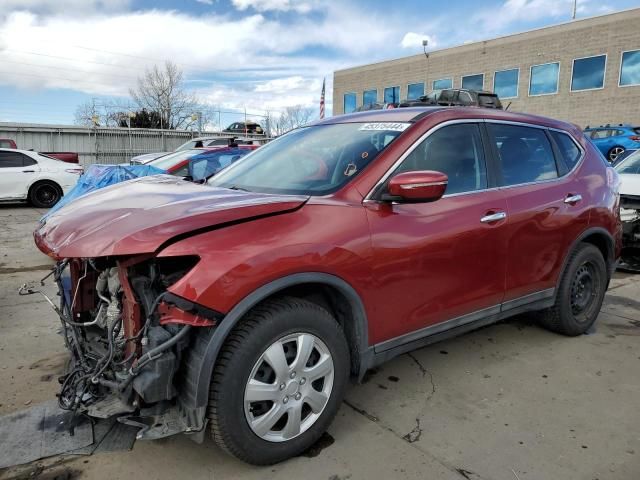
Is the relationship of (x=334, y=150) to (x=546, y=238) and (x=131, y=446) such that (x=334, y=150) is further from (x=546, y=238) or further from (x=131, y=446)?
(x=131, y=446)

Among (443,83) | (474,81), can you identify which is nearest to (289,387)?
(474,81)

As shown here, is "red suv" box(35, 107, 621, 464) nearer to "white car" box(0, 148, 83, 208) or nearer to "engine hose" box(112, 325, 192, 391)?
"engine hose" box(112, 325, 192, 391)

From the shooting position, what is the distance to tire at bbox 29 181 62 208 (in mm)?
12094

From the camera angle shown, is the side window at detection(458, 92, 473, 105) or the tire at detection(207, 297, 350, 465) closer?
the tire at detection(207, 297, 350, 465)

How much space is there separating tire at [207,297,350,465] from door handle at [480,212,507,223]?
1227mm

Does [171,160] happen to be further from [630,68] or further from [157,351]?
[630,68]

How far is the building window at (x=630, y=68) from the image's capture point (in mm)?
23656

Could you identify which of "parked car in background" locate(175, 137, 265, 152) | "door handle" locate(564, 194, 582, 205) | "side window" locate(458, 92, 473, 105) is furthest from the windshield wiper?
"parked car in background" locate(175, 137, 265, 152)

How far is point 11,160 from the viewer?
11.9 metres

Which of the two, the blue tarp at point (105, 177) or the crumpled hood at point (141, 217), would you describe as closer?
the crumpled hood at point (141, 217)

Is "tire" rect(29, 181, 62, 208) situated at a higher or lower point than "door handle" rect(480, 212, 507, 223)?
lower

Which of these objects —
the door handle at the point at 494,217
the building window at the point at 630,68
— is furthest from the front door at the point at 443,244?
the building window at the point at 630,68

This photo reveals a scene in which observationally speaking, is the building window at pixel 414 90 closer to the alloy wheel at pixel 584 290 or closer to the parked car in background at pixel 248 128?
the parked car in background at pixel 248 128

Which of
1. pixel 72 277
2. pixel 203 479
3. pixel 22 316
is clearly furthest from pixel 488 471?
pixel 22 316
